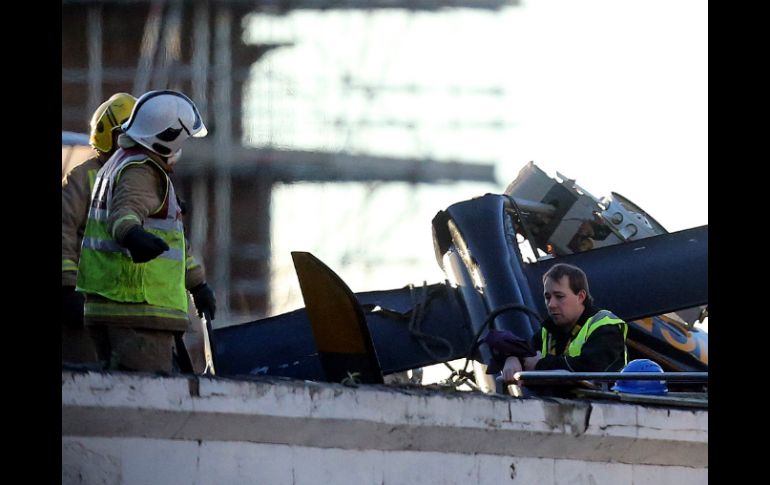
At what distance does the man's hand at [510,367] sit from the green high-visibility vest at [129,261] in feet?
4.54

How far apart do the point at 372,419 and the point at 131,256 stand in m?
1.13

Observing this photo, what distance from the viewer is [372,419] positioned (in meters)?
5.48

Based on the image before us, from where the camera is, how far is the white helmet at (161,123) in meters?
6.39

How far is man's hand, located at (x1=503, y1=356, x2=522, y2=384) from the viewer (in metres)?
7.11

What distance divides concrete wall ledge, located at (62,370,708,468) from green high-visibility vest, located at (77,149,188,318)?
42.7 inches

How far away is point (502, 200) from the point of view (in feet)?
33.5

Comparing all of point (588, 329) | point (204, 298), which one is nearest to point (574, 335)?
point (588, 329)

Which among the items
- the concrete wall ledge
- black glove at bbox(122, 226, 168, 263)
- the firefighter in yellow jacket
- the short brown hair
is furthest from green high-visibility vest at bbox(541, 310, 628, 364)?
black glove at bbox(122, 226, 168, 263)

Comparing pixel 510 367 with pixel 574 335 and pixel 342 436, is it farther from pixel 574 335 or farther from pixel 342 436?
pixel 342 436

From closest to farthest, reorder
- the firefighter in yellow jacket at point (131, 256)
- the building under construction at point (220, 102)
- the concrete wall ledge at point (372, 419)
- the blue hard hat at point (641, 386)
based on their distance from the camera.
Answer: the concrete wall ledge at point (372, 419), the firefighter in yellow jacket at point (131, 256), the blue hard hat at point (641, 386), the building under construction at point (220, 102)

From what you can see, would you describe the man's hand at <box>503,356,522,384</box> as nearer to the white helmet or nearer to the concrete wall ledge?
the concrete wall ledge

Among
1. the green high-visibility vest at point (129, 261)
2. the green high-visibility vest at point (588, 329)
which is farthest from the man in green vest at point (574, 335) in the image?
the green high-visibility vest at point (129, 261)

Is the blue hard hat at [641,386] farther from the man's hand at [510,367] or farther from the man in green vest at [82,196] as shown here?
the man in green vest at [82,196]
